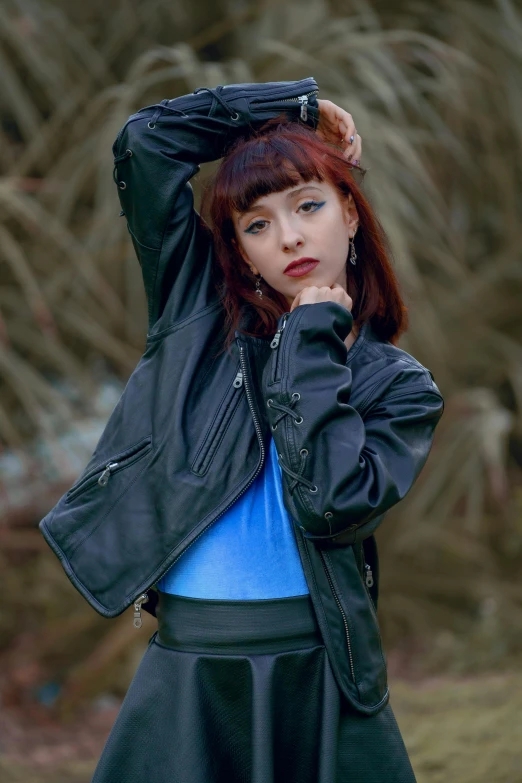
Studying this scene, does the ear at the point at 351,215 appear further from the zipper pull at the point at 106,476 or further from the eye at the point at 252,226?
the zipper pull at the point at 106,476

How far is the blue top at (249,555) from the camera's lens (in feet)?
5.67

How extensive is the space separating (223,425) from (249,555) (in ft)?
0.72

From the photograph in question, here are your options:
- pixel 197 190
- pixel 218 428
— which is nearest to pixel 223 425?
pixel 218 428

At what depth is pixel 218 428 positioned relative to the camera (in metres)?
1.79

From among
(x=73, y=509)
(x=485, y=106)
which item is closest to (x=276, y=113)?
(x=73, y=509)

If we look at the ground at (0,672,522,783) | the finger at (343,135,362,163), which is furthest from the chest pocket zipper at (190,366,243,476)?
the ground at (0,672,522,783)

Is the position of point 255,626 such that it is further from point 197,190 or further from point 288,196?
point 197,190

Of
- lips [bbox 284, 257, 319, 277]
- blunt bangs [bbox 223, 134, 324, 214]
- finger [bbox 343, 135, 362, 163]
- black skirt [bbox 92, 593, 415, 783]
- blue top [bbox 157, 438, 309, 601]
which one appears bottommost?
black skirt [bbox 92, 593, 415, 783]

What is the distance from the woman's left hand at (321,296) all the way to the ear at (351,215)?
15 centimetres

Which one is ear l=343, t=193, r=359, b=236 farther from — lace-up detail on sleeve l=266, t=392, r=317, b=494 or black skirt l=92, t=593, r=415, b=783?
black skirt l=92, t=593, r=415, b=783

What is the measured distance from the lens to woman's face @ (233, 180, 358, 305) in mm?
1771

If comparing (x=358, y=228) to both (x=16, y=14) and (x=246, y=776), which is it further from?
(x=16, y=14)

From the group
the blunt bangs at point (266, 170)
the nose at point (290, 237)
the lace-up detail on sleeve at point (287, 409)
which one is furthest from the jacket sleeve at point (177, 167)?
the lace-up detail on sleeve at point (287, 409)

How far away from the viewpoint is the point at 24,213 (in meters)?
3.22
